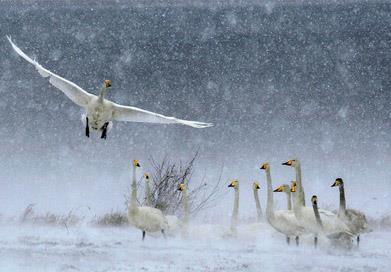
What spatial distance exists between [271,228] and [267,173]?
3.39 ft

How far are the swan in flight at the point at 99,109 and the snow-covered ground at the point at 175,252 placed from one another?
1597 mm

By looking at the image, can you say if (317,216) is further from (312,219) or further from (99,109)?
(99,109)

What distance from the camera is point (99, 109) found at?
47.8 feet

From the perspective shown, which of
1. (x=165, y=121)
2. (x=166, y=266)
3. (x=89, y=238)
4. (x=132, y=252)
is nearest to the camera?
(x=166, y=266)

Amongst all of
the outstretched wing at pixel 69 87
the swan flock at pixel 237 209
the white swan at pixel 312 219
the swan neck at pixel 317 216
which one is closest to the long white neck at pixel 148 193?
the swan flock at pixel 237 209

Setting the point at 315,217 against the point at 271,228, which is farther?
the point at 271,228

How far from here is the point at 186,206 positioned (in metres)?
14.9

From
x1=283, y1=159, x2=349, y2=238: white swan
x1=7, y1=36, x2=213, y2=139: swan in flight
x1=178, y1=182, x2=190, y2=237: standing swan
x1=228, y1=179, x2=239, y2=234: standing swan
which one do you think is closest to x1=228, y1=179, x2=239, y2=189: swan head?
x1=228, y1=179, x2=239, y2=234: standing swan

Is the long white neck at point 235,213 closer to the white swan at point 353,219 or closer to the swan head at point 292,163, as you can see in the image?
the swan head at point 292,163

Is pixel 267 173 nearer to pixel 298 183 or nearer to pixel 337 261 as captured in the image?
pixel 298 183

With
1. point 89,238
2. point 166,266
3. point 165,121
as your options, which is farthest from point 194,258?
point 165,121

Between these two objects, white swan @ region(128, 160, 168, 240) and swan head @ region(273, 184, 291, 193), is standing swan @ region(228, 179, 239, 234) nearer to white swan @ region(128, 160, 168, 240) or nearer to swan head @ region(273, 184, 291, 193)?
swan head @ region(273, 184, 291, 193)

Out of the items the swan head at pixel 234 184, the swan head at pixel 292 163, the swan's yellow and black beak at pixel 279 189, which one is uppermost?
the swan head at pixel 292 163

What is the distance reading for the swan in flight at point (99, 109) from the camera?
14.5 m
